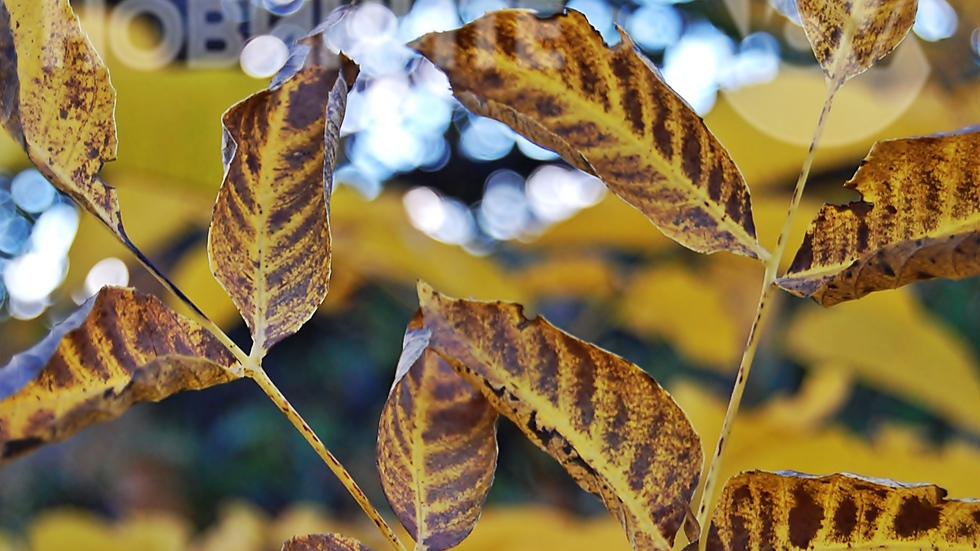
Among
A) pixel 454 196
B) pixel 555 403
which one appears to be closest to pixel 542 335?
pixel 555 403

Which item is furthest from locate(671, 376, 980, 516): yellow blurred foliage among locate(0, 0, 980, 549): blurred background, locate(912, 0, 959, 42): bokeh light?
locate(912, 0, 959, 42): bokeh light

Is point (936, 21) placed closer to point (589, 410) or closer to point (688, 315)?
point (688, 315)

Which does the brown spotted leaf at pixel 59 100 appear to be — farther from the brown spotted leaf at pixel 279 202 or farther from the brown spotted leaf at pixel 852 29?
the brown spotted leaf at pixel 852 29

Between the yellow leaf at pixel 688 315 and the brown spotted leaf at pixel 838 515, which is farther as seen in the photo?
the yellow leaf at pixel 688 315

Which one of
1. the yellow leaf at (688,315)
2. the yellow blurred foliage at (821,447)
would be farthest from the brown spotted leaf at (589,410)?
the yellow leaf at (688,315)

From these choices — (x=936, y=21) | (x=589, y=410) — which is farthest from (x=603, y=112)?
(x=936, y=21)

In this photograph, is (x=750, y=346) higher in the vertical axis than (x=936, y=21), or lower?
higher
